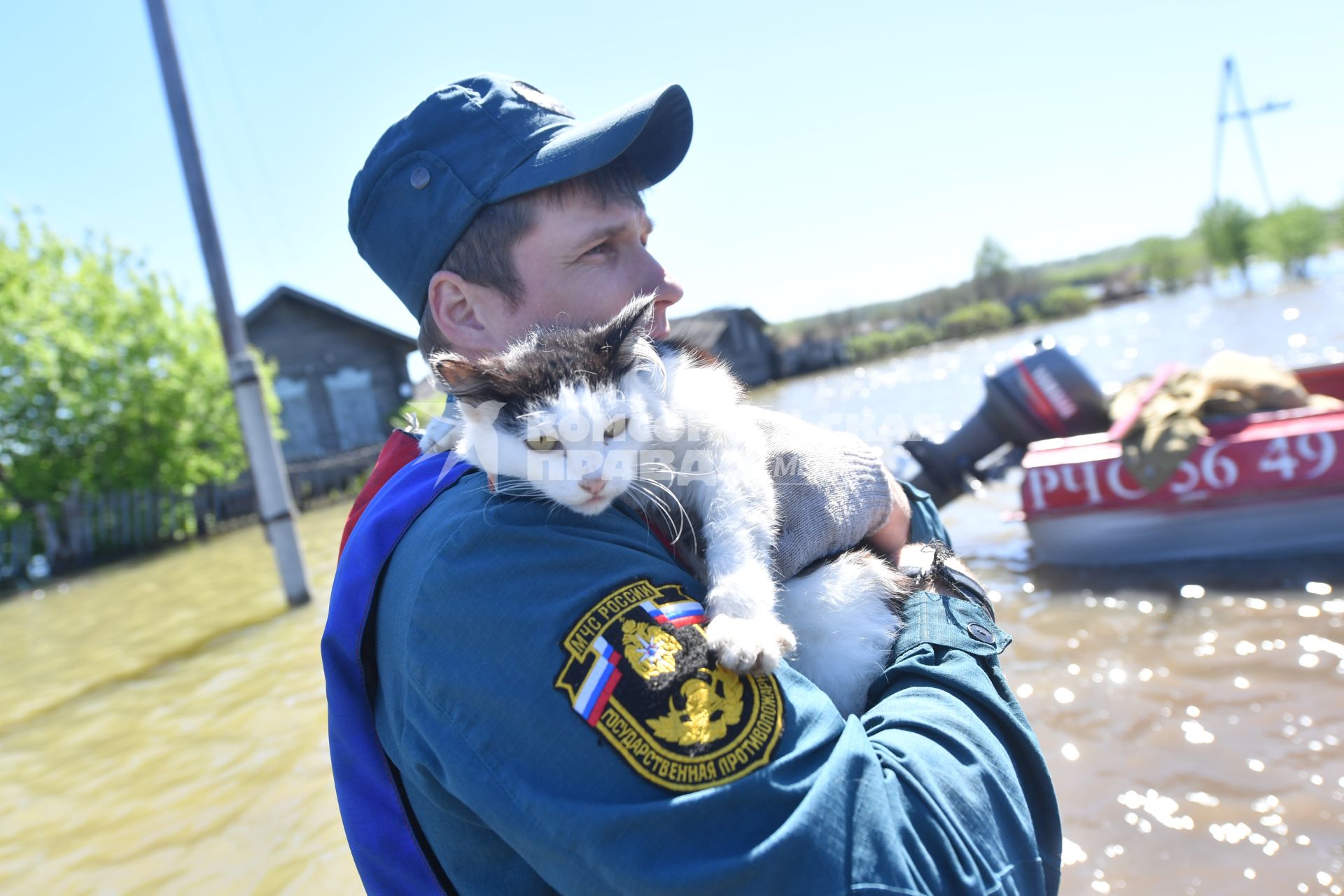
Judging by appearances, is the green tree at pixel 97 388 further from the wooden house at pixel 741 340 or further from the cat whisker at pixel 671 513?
the cat whisker at pixel 671 513

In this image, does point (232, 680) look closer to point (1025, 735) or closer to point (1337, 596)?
point (1025, 735)

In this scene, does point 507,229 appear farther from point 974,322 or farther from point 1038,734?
point 974,322

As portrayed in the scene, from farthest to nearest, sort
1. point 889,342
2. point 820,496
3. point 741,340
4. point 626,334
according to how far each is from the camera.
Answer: point 889,342, point 741,340, point 820,496, point 626,334

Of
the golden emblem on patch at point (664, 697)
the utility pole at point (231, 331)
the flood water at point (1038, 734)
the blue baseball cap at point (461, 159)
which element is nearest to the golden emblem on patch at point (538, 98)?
the blue baseball cap at point (461, 159)

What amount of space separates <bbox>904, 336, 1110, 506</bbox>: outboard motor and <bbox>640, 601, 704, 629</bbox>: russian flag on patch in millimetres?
6173

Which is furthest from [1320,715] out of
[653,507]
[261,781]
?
[261,781]

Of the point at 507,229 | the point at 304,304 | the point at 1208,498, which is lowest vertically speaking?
the point at 1208,498

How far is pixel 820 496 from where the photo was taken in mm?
1854

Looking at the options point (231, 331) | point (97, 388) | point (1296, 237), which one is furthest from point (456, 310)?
point (1296, 237)

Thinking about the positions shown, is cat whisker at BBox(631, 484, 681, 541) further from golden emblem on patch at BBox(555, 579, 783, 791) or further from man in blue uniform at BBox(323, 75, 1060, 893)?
golden emblem on patch at BBox(555, 579, 783, 791)

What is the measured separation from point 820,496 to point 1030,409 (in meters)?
6.28

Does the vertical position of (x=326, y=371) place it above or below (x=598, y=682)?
above

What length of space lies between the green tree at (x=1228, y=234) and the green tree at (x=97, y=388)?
53.3 metres

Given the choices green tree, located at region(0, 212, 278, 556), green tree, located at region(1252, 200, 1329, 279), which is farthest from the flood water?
green tree, located at region(1252, 200, 1329, 279)
